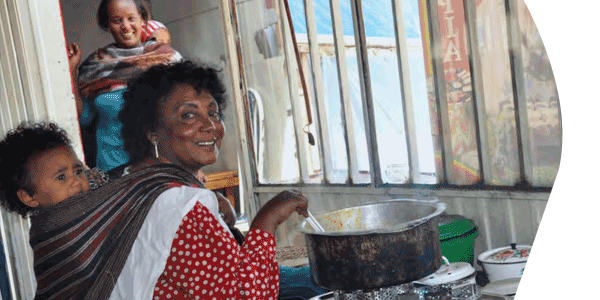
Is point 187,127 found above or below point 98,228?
above

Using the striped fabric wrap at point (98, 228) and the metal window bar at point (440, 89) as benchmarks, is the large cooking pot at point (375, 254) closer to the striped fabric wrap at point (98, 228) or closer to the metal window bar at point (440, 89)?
the metal window bar at point (440, 89)

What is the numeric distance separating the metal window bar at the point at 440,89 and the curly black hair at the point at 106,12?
2.67 ft

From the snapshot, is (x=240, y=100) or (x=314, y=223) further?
(x=240, y=100)

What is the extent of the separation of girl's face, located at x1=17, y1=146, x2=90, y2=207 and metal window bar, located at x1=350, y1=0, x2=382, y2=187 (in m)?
0.81

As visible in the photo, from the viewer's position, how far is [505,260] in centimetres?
187

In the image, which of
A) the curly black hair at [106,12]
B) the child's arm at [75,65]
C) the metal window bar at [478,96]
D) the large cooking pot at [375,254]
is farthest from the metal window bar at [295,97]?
the child's arm at [75,65]

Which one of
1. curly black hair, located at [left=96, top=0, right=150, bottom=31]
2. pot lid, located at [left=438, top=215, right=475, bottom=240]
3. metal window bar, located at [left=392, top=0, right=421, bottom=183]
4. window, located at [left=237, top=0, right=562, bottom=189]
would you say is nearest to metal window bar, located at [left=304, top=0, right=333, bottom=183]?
window, located at [left=237, top=0, right=562, bottom=189]

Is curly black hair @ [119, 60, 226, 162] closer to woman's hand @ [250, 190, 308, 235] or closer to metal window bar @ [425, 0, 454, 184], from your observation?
woman's hand @ [250, 190, 308, 235]

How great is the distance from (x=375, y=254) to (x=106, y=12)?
3.41ft

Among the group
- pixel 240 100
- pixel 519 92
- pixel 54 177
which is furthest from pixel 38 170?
pixel 519 92

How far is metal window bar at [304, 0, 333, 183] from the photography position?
1979 millimetres

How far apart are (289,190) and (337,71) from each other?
37 centimetres

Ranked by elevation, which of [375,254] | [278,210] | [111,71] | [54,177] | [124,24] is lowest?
[375,254]

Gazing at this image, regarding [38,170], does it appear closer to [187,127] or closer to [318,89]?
[187,127]
